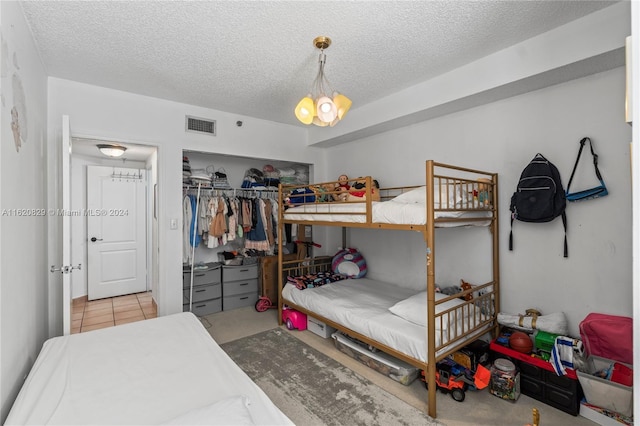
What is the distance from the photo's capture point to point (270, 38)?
213cm

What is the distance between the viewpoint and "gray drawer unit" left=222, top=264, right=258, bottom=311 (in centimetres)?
403

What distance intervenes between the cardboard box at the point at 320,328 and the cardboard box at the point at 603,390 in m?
2.01

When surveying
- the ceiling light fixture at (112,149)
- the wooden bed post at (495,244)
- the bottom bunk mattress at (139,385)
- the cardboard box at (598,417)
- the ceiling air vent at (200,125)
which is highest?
the ceiling air vent at (200,125)

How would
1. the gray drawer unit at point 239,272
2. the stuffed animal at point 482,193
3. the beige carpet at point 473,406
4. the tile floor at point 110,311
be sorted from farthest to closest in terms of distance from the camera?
the gray drawer unit at point 239,272, the tile floor at point 110,311, the stuffed animal at point 482,193, the beige carpet at point 473,406

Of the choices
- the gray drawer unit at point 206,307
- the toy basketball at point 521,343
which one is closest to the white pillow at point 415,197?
the toy basketball at point 521,343

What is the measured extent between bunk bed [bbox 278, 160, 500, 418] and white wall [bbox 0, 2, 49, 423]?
212 centimetres

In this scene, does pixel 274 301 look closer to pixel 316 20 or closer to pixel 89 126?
pixel 89 126

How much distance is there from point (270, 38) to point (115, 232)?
4155mm

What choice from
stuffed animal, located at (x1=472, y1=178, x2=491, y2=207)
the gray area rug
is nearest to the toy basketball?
the gray area rug

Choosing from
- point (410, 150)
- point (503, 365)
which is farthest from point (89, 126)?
point (503, 365)

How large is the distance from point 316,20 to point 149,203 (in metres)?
4.31

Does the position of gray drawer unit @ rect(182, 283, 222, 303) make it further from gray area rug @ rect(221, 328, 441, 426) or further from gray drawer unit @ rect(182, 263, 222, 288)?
gray area rug @ rect(221, 328, 441, 426)

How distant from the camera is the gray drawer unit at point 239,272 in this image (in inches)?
159

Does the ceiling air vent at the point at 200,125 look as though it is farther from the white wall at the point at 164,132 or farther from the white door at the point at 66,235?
the white door at the point at 66,235
